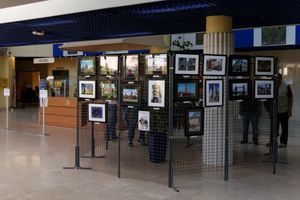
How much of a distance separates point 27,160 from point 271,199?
442 cm

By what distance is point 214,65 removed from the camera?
634cm

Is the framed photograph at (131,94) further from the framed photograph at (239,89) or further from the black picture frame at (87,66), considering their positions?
the framed photograph at (239,89)

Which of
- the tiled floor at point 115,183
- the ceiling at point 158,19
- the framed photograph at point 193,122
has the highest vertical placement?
the ceiling at point 158,19

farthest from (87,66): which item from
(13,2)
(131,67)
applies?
(13,2)

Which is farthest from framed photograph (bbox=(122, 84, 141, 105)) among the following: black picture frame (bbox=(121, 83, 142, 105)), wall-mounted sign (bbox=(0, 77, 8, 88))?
wall-mounted sign (bbox=(0, 77, 8, 88))

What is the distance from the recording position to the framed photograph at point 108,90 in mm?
6719

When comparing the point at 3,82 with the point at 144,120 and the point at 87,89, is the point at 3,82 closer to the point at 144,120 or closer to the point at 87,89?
the point at 87,89

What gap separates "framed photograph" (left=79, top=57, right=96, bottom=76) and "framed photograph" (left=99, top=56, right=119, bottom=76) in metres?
0.16

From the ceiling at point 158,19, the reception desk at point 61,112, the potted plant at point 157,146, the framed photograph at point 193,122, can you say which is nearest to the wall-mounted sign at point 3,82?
the reception desk at point 61,112

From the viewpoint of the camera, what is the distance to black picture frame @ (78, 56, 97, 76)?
6941mm

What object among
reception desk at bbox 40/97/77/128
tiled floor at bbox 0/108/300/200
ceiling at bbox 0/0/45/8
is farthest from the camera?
reception desk at bbox 40/97/77/128

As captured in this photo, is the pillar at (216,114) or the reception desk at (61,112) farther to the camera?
the reception desk at (61,112)

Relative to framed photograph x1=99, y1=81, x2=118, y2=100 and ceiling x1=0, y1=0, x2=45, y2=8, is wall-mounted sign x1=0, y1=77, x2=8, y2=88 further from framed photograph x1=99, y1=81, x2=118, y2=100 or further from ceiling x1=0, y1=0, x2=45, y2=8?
A: framed photograph x1=99, y1=81, x2=118, y2=100

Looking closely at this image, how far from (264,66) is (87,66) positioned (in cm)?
287
